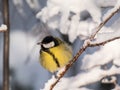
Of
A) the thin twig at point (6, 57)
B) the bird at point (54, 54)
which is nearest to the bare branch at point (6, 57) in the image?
the thin twig at point (6, 57)

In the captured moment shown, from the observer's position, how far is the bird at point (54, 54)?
4.97 feet

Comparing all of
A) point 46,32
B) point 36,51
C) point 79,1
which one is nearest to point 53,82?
point 79,1

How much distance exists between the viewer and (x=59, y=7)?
1532mm

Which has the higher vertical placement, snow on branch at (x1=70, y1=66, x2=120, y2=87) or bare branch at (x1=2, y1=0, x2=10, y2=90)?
bare branch at (x1=2, y1=0, x2=10, y2=90)

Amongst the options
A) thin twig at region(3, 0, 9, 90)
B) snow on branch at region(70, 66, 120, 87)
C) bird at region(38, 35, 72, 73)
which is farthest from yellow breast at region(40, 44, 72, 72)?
thin twig at region(3, 0, 9, 90)

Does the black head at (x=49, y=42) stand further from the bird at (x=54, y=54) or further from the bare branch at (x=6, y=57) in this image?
the bare branch at (x=6, y=57)

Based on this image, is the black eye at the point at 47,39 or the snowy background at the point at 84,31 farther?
the black eye at the point at 47,39

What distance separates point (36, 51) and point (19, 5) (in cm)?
26

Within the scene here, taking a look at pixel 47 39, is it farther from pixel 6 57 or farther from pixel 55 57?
pixel 6 57

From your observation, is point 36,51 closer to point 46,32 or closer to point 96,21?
point 46,32

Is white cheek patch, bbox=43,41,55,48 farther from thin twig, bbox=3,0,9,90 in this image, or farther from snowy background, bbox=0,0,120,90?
thin twig, bbox=3,0,9,90

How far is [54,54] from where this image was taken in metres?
1.55

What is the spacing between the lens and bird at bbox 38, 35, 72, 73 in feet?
4.97

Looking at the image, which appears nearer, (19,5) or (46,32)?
(46,32)
